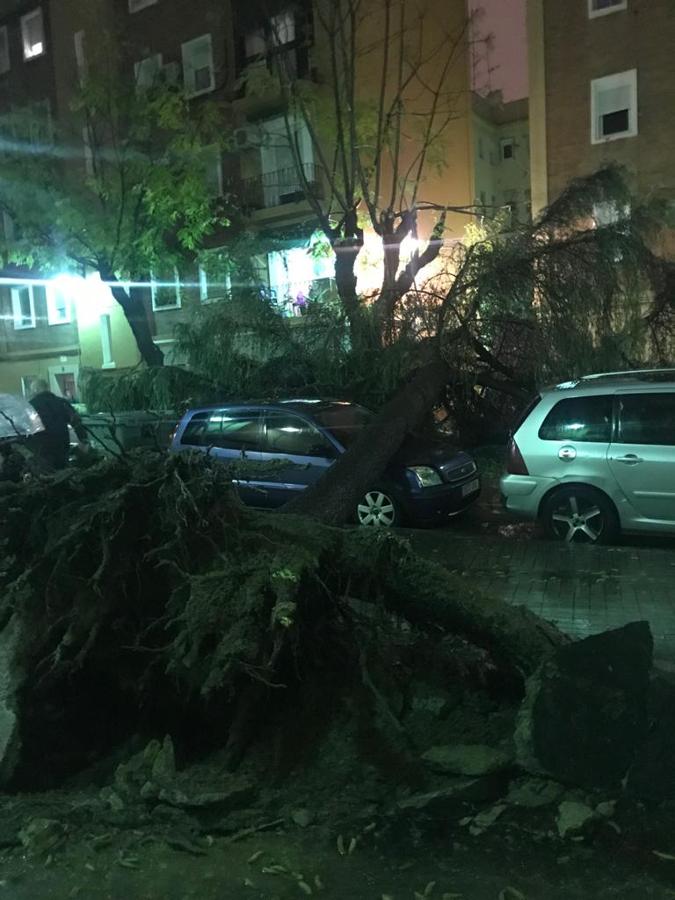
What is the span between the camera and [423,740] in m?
3.83

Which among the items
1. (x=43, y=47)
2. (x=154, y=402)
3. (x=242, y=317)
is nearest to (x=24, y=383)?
(x=43, y=47)

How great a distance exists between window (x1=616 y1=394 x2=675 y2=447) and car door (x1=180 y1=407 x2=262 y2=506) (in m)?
4.35

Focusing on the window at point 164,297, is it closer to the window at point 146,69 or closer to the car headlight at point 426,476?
the window at point 146,69

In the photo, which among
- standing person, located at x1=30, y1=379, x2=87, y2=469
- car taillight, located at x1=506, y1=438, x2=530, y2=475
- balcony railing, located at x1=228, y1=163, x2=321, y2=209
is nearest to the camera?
car taillight, located at x1=506, y1=438, x2=530, y2=475

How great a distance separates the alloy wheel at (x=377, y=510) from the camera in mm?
9203

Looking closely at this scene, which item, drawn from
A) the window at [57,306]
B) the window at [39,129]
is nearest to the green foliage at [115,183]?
the window at [39,129]

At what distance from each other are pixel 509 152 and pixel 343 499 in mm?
24887

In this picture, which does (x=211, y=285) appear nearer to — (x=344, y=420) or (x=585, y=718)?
(x=344, y=420)

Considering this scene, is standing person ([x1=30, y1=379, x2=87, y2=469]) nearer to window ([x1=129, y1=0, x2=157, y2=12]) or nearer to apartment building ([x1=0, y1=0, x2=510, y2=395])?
apartment building ([x1=0, y1=0, x2=510, y2=395])

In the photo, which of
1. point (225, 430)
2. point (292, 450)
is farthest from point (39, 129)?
point (292, 450)

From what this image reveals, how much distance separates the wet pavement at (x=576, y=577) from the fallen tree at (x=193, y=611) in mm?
1535

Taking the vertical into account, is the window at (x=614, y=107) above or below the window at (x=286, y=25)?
below

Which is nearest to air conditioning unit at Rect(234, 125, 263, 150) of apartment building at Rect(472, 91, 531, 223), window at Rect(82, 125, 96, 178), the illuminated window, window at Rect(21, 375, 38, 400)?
window at Rect(82, 125, 96, 178)

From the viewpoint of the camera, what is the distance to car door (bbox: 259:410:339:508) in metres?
9.45
